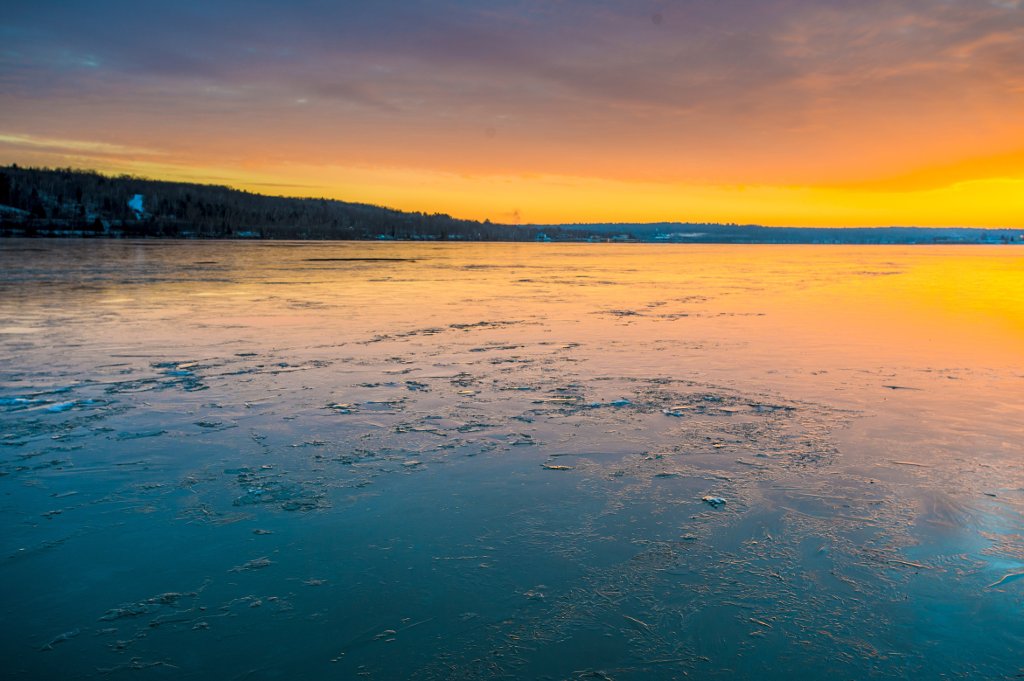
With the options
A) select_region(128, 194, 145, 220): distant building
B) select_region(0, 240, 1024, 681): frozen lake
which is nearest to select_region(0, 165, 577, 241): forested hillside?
select_region(128, 194, 145, 220): distant building

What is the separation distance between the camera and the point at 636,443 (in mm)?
5125

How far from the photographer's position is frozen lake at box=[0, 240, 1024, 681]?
2578mm

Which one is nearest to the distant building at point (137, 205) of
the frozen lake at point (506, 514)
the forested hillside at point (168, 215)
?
the forested hillside at point (168, 215)

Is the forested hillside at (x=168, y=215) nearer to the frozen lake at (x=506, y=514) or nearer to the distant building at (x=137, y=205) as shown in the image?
the distant building at (x=137, y=205)

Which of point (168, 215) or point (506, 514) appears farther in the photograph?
point (168, 215)

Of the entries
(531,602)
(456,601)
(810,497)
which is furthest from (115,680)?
(810,497)

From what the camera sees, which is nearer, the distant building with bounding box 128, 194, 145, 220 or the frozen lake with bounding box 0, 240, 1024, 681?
the frozen lake with bounding box 0, 240, 1024, 681

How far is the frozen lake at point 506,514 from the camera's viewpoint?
258cm

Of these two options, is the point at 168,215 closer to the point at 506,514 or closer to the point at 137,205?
the point at 137,205

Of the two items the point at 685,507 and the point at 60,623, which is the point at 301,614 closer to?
the point at 60,623

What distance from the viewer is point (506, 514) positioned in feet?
12.4

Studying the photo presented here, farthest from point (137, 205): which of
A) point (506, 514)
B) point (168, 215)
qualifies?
point (506, 514)

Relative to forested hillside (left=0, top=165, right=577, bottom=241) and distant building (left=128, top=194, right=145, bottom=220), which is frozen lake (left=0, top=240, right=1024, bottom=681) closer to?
forested hillside (left=0, top=165, right=577, bottom=241)

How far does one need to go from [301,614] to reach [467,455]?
6.96 ft
